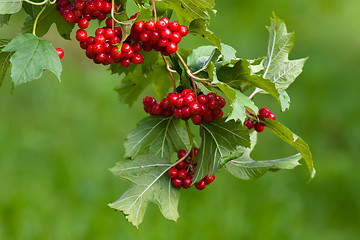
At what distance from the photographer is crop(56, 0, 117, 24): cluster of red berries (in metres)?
0.94

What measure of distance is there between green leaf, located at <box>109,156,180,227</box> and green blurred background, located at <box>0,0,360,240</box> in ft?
4.82

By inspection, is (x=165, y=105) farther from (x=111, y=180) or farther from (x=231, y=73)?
(x=111, y=180)

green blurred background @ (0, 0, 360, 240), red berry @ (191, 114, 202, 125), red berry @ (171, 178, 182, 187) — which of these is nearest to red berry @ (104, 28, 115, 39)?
red berry @ (191, 114, 202, 125)

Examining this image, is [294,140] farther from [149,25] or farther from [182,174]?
[149,25]

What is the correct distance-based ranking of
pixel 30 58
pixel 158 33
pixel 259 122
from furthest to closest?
pixel 259 122
pixel 158 33
pixel 30 58

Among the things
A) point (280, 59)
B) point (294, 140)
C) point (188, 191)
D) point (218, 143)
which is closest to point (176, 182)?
point (218, 143)

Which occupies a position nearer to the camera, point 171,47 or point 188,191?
point 171,47

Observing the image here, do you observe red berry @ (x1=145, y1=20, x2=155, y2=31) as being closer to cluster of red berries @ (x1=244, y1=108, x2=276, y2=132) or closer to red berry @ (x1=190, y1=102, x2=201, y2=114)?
red berry @ (x1=190, y1=102, x2=201, y2=114)

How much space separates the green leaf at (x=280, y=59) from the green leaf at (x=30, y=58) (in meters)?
0.49

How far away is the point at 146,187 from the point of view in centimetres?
101

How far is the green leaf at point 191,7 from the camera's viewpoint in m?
0.93

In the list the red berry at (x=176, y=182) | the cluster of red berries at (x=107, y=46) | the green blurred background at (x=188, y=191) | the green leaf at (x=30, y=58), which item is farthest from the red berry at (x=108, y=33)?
the green blurred background at (x=188, y=191)

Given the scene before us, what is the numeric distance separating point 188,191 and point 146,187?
1.89m

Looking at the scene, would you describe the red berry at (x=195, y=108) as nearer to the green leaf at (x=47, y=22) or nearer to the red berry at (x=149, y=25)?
the red berry at (x=149, y=25)
